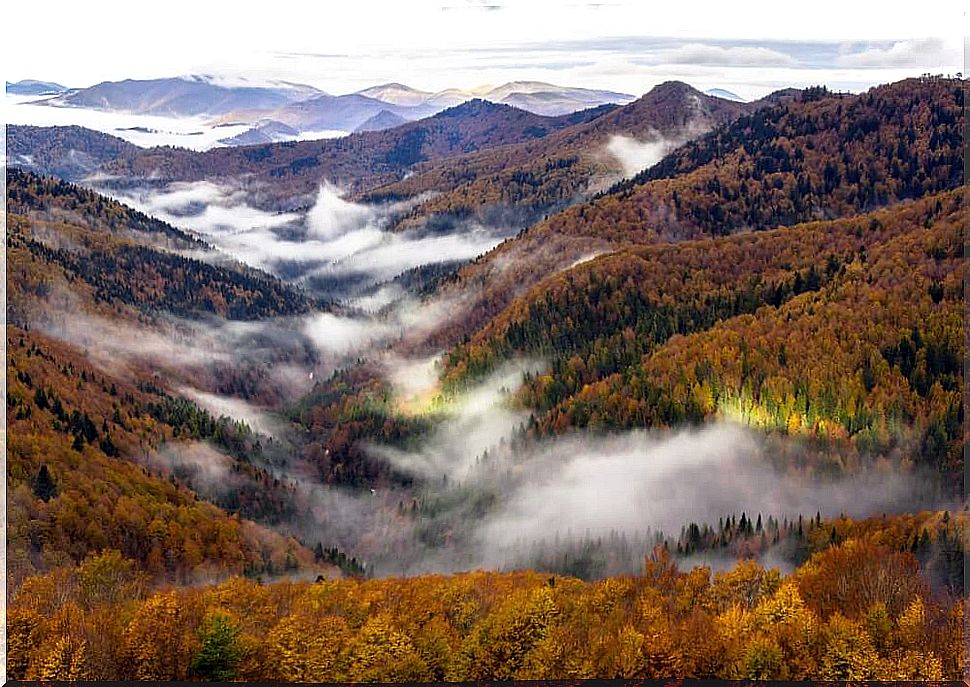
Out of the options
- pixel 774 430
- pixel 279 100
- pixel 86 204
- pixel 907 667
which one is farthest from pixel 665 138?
pixel 907 667

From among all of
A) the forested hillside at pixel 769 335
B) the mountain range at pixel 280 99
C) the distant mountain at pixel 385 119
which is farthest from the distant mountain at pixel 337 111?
the forested hillside at pixel 769 335

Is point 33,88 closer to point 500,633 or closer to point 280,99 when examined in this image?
point 280,99

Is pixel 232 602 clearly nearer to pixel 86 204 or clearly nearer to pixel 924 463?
pixel 924 463

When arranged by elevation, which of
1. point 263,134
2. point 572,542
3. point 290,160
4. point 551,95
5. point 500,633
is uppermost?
point 290,160

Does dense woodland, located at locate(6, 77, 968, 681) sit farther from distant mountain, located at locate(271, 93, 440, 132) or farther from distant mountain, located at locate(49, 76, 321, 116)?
distant mountain, located at locate(271, 93, 440, 132)

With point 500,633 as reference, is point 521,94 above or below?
above

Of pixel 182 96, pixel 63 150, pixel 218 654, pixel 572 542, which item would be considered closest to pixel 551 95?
pixel 182 96
